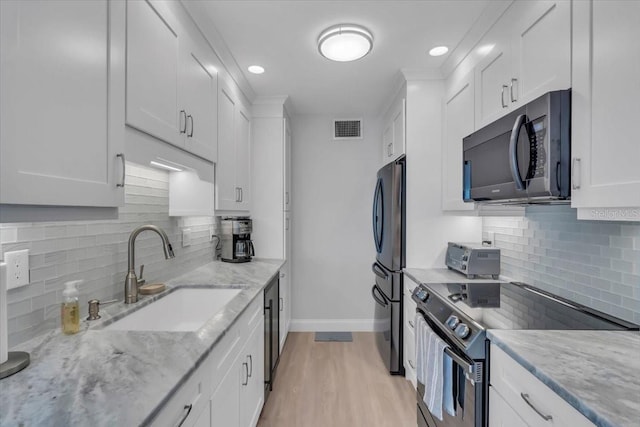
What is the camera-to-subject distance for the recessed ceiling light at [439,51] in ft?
7.39

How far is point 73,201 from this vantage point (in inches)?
34.6

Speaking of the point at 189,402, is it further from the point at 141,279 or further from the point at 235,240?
the point at 235,240

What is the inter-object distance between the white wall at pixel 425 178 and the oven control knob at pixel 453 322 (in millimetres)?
1153

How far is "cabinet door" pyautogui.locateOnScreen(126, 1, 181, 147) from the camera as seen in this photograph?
1194 mm

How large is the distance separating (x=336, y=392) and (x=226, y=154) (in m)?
2.01

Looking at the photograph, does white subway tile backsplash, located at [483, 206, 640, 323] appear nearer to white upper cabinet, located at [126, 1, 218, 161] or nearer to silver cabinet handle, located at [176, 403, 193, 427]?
silver cabinet handle, located at [176, 403, 193, 427]

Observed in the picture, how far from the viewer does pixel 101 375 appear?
86 cm

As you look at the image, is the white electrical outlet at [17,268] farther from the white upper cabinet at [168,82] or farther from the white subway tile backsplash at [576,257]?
the white subway tile backsplash at [576,257]

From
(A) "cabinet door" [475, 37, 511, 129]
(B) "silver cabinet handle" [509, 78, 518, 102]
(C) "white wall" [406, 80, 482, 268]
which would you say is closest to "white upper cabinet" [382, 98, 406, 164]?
(C) "white wall" [406, 80, 482, 268]

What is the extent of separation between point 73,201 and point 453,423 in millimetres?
1729

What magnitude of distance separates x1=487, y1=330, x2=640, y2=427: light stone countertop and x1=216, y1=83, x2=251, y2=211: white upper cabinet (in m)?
1.85

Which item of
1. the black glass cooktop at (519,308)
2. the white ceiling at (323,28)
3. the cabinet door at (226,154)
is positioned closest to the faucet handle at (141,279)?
the cabinet door at (226,154)

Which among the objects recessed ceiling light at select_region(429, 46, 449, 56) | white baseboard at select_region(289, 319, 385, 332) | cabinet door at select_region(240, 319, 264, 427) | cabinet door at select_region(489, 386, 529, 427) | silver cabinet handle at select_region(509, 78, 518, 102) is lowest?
white baseboard at select_region(289, 319, 385, 332)

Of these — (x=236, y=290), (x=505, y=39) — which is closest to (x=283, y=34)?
(x=505, y=39)
